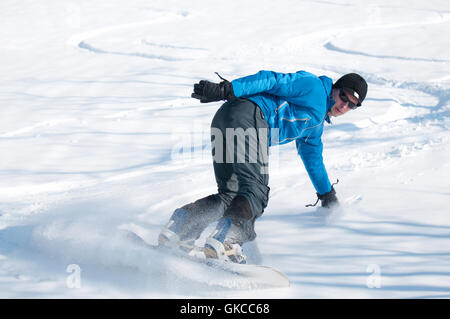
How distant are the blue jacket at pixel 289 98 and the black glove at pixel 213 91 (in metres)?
0.04

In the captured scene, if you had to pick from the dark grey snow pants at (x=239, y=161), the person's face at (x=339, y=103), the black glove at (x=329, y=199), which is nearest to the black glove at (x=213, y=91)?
the dark grey snow pants at (x=239, y=161)

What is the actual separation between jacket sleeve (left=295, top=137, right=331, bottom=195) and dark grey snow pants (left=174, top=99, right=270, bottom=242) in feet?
1.57

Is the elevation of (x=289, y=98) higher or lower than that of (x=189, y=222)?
higher

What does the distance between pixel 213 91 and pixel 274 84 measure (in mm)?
367

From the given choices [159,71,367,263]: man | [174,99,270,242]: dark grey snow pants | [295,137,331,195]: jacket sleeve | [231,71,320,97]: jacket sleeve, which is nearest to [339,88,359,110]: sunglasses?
[159,71,367,263]: man

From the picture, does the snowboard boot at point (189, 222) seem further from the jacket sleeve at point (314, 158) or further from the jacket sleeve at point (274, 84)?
the jacket sleeve at point (314, 158)

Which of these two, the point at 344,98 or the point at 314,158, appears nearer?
the point at 344,98

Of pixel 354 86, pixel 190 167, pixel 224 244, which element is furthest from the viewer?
pixel 190 167

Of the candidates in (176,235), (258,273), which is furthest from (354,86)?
(176,235)

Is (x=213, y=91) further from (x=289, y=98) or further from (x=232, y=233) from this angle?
(x=232, y=233)

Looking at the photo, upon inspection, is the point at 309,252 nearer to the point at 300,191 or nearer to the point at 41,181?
the point at 300,191

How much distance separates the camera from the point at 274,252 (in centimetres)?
301

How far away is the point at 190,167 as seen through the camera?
4.74 meters

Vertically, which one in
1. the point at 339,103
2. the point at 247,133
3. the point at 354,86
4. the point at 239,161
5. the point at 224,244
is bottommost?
the point at 224,244
